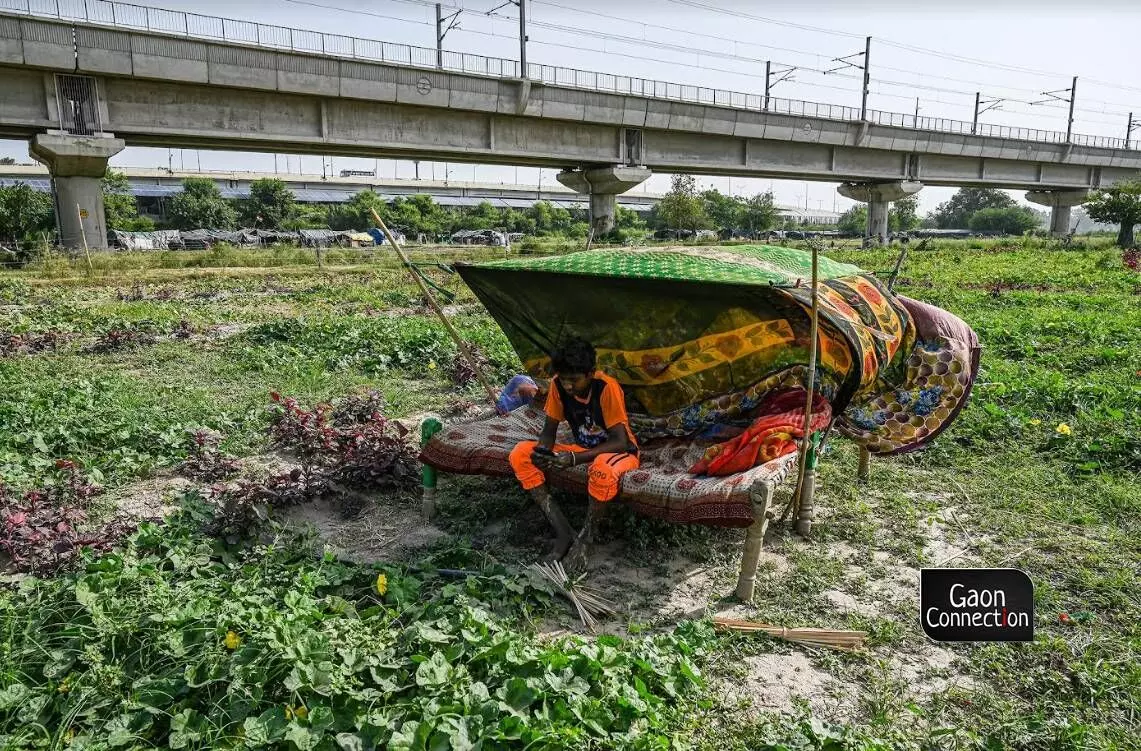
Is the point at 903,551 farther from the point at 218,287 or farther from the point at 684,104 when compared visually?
the point at 684,104

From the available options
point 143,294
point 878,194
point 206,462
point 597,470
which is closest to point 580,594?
point 597,470

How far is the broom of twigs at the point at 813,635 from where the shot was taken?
350 cm

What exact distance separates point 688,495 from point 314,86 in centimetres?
2225

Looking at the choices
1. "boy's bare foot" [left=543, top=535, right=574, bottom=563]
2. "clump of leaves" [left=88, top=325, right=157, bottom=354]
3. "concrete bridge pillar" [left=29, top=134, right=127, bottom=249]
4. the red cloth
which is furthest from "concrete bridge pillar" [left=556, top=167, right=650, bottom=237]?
"boy's bare foot" [left=543, top=535, right=574, bottom=563]

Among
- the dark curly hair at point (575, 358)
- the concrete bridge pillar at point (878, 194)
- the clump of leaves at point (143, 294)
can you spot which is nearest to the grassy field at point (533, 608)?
the dark curly hair at point (575, 358)

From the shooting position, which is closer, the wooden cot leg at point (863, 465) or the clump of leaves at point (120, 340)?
the wooden cot leg at point (863, 465)

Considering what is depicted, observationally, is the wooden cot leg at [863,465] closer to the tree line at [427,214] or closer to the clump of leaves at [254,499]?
the clump of leaves at [254,499]

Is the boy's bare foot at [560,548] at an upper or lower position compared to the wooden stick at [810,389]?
lower

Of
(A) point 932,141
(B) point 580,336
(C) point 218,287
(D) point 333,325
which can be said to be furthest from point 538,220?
(B) point 580,336

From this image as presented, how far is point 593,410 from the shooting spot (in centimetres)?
452

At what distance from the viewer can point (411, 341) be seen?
979cm

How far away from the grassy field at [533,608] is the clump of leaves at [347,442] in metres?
0.16

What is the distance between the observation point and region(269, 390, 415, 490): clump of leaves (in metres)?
5.37

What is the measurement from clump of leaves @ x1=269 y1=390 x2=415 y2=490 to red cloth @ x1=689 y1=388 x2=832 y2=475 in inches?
89.7
